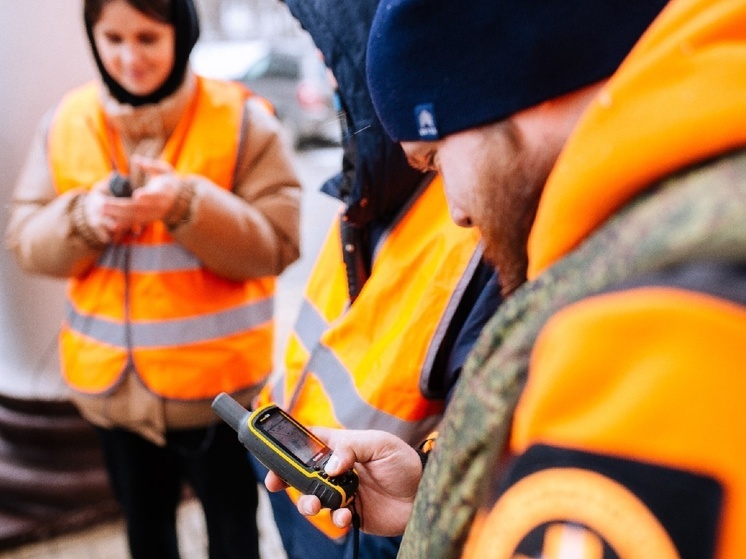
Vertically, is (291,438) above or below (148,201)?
below

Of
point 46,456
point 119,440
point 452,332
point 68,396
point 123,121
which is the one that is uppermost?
point 123,121

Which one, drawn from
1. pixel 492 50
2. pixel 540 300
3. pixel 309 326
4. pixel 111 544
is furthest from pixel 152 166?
pixel 111 544

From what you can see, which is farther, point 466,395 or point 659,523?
point 466,395

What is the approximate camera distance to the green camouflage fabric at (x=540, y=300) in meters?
0.37

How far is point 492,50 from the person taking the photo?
68 centimetres

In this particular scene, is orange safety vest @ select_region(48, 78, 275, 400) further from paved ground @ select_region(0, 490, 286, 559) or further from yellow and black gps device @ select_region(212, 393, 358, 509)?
paved ground @ select_region(0, 490, 286, 559)

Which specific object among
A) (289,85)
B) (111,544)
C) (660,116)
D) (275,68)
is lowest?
(111,544)

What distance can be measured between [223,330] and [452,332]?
0.82 metres

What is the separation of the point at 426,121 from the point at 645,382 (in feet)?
1.54

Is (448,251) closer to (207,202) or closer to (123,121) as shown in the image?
(207,202)

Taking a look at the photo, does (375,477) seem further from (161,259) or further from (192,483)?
(192,483)

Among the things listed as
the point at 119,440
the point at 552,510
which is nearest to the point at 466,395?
the point at 552,510

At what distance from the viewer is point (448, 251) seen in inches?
38.6

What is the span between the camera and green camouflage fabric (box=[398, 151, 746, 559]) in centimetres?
37
